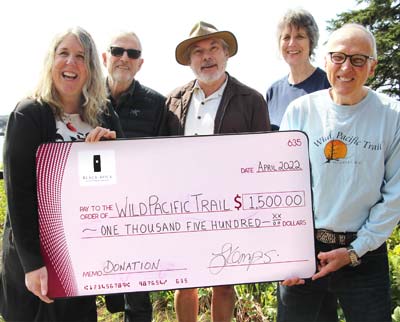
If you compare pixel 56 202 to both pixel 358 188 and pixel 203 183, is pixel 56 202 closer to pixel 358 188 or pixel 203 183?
pixel 203 183

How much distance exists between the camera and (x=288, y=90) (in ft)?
12.0

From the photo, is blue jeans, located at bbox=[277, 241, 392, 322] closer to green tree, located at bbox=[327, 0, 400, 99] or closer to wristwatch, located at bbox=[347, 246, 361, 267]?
wristwatch, located at bbox=[347, 246, 361, 267]

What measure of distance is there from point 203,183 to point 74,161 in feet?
2.43

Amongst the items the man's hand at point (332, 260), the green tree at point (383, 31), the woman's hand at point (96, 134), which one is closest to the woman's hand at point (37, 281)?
the woman's hand at point (96, 134)

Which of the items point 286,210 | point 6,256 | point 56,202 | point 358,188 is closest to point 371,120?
point 358,188

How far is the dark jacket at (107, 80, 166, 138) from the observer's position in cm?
345

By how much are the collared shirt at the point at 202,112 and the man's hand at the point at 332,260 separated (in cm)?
130

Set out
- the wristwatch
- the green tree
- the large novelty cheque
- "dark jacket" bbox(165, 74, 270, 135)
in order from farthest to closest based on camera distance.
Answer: the green tree, "dark jacket" bbox(165, 74, 270, 135), the large novelty cheque, the wristwatch

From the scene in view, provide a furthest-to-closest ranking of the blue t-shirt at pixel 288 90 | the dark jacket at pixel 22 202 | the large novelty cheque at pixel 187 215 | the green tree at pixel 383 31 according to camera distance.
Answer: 1. the green tree at pixel 383 31
2. the blue t-shirt at pixel 288 90
3. the large novelty cheque at pixel 187 215
4. the dark jacket at pixel 22 202

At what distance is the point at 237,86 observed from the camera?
346cm

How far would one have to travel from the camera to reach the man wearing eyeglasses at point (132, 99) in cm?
339

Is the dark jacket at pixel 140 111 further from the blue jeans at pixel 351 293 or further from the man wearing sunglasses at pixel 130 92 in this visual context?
the blue jeans at pixel 351 293

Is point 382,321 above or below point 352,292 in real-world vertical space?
below

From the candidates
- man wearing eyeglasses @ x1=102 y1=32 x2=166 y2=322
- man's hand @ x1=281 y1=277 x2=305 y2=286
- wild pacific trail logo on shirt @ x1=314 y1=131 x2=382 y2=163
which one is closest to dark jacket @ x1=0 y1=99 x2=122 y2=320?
man wearing eyeglasses @ x1=102 y1=32 x2=166 y2=322
